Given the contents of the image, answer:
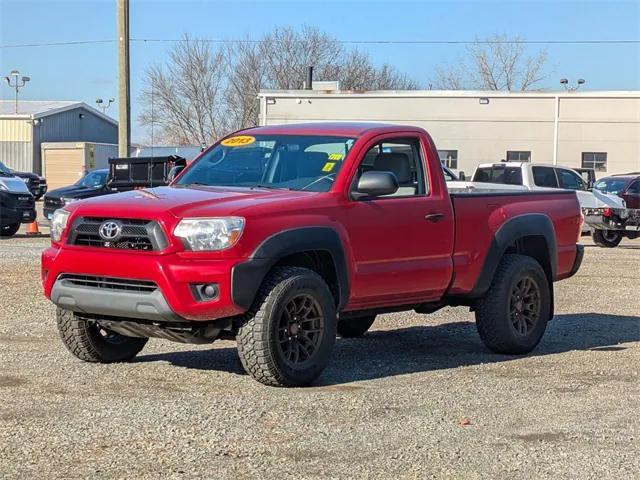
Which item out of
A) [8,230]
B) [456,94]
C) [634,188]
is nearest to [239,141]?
[8,230]

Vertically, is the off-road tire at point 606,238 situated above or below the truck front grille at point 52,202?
below

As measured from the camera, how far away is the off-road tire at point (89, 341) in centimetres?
815

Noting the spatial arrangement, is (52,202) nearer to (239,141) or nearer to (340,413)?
(239,141)

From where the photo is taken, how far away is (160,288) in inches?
279

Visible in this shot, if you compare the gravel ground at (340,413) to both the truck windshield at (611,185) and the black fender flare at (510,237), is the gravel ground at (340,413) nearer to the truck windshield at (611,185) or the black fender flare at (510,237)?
the black fender flare at (510,237)

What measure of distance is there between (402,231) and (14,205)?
52.1 ft

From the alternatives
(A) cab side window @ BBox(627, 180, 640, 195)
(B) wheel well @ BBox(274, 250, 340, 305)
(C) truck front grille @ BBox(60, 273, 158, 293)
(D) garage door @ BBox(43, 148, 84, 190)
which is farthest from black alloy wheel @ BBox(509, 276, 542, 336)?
(D) garage door @ BBox(43, 148, 84, 190)

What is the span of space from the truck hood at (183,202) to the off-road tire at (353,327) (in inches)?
95.9

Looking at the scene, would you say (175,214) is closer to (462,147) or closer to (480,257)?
(480,257)

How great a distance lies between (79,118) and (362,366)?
224 feet

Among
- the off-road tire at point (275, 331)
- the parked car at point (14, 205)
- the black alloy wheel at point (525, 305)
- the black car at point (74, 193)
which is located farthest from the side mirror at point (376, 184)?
the black car at point (74, 193)

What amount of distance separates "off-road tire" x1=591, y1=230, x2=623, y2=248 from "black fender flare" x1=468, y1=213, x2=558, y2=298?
1425cm

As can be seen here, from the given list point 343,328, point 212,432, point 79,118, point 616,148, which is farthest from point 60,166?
point 212,432

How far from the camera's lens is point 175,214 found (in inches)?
283
